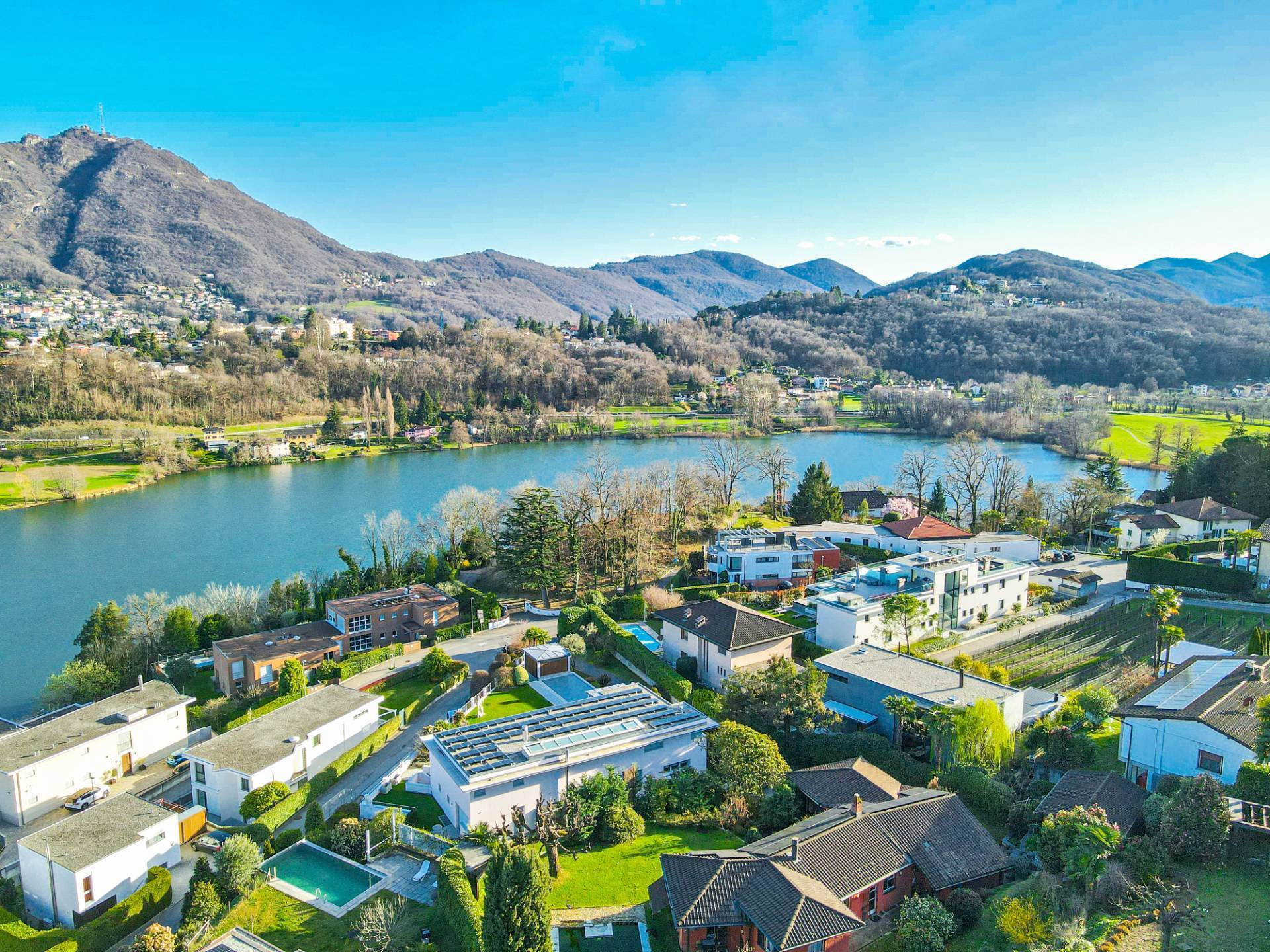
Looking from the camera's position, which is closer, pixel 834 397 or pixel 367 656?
pixel 367 656

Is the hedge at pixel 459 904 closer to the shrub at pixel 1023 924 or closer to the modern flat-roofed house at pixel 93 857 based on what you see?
the modern flat-roofed house at pixel 93 857

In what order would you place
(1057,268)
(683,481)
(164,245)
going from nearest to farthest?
(683,481) < (1057,268) < (164,245)

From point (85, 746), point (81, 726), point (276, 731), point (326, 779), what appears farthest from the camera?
point (81, 726)

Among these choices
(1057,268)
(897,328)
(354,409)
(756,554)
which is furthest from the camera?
(1057,268)

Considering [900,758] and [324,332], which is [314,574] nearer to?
[900,758]

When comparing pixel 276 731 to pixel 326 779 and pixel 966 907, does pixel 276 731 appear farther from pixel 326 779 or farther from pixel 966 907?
pixel 966 907

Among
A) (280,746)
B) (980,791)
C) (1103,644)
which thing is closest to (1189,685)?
(980,791)

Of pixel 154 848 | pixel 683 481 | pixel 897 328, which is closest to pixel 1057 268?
pixel 897 328

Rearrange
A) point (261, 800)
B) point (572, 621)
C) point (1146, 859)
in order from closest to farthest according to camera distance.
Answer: point (1146, 859), point (261, 800), point (572, 621)
